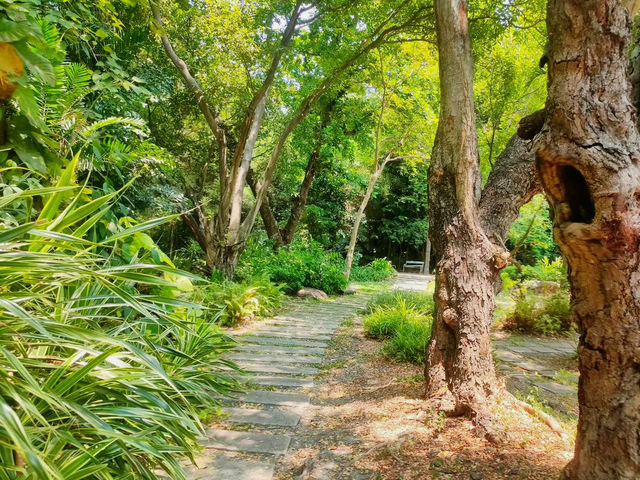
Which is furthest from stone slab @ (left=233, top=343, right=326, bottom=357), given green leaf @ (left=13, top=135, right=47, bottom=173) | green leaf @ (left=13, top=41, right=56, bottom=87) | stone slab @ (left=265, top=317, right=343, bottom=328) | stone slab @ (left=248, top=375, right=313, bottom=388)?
green leaf @ (left=13, top=41, right=56, bottom=87)

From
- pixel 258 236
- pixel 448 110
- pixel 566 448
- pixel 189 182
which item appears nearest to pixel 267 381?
pixel 566 448

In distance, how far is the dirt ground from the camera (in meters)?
1.85

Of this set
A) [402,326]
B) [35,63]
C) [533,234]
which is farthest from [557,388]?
[533,234]

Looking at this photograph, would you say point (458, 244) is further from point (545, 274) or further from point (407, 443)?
point (545, 274)

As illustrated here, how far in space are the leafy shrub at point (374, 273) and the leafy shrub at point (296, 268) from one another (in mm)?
3087

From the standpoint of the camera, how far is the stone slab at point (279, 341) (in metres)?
4.33

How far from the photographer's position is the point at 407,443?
2135mm

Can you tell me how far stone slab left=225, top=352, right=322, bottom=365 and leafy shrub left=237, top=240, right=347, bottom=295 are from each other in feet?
12.5

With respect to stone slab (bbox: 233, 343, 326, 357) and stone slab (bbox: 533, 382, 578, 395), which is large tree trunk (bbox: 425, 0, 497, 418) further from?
stone slab (bbox: 233, 343, 326, 357)

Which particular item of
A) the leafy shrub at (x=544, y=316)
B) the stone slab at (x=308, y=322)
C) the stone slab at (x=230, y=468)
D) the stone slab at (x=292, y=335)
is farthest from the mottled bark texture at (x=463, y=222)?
the leafy shrub at (x=544, y=316)

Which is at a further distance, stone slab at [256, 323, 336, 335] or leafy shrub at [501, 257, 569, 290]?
leafy shrub at [501, 257, 569, 290]

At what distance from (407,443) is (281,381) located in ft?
4.67

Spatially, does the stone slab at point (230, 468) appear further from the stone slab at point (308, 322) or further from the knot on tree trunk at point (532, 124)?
the stone slab at point (308, 322)

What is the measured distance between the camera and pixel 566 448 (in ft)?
6.63
